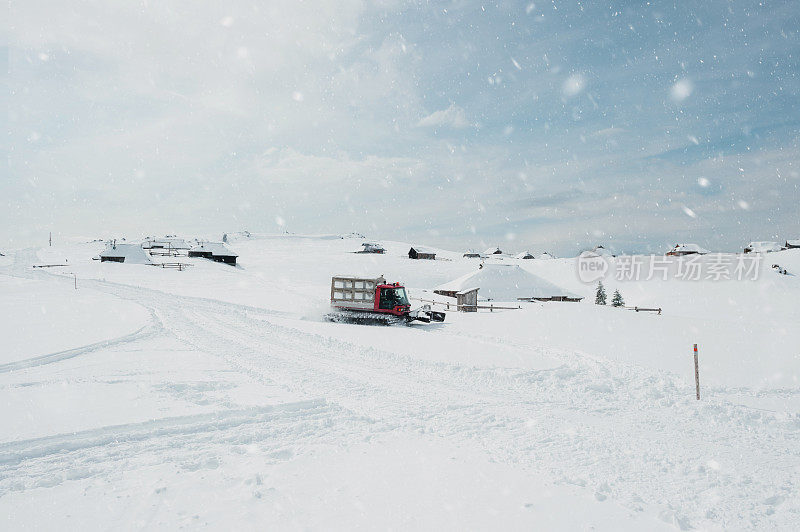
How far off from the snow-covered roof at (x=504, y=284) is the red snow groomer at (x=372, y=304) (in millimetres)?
23797

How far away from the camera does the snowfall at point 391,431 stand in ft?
16.6

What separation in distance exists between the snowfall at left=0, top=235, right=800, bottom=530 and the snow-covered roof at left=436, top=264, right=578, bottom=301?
31.8 metres

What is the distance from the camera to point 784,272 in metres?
58.8

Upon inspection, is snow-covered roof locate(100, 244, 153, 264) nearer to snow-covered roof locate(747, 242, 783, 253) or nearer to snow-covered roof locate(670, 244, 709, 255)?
snow-covered roof locate(670, 244, 709, 255)

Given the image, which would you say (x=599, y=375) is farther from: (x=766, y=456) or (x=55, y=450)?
(x=55, y=450)

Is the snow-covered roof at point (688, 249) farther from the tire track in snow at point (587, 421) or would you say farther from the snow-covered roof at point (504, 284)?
the tire track in snow at point (587, 421)

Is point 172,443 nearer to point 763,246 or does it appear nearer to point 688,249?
point 688,249

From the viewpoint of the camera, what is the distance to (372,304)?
78.7 ft

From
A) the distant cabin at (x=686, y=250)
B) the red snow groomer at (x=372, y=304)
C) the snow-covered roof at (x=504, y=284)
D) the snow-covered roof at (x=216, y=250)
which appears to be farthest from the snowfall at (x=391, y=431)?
the distant cabin at (x=686, y=250)

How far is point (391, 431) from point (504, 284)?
46154 mm

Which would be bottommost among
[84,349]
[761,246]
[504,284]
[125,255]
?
[84,349]

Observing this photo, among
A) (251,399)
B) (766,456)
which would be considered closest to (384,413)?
(251,399)

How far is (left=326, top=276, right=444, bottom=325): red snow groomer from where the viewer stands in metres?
23.2

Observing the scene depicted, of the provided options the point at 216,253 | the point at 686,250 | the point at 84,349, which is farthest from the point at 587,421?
the point at 686,250
